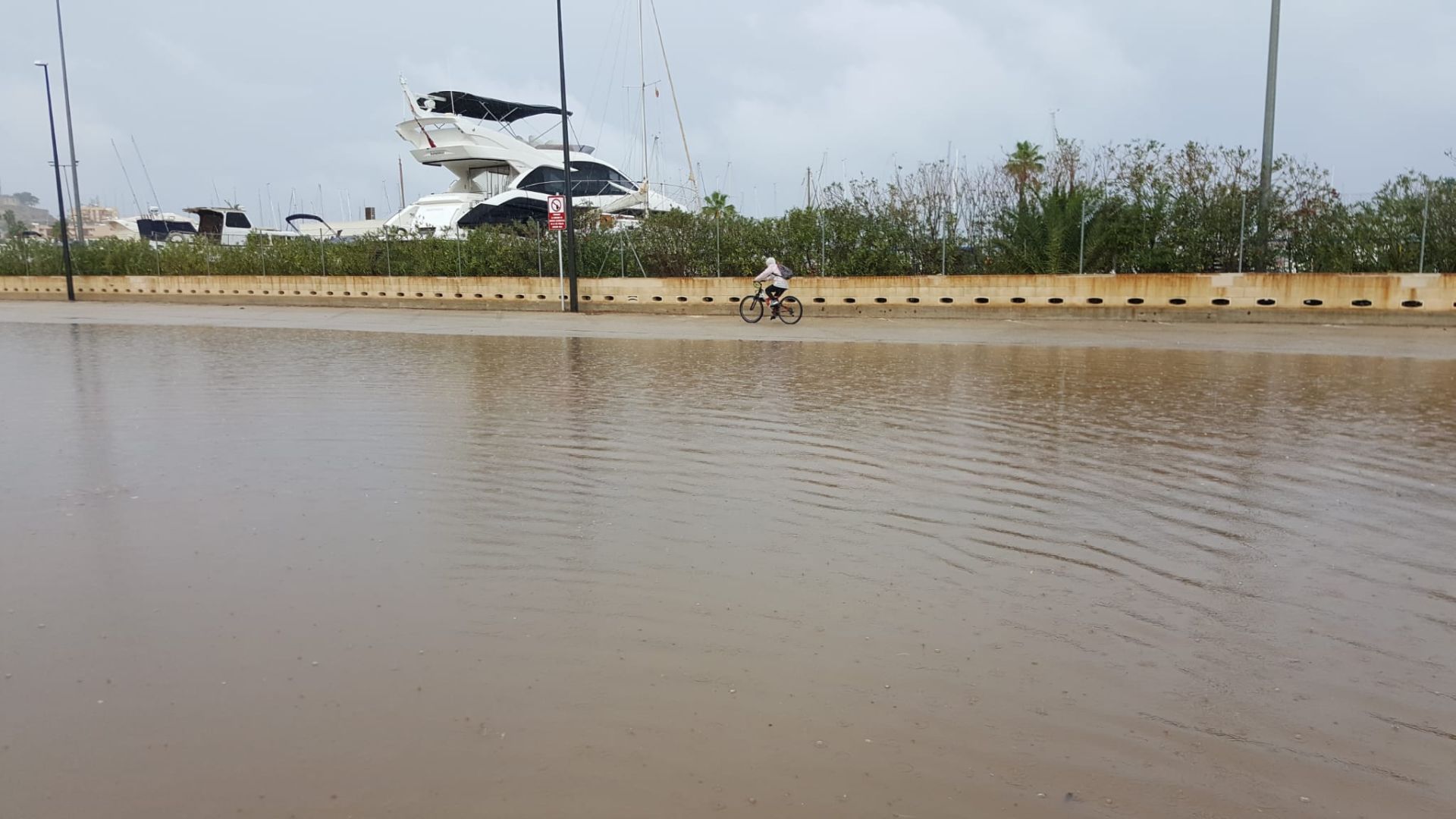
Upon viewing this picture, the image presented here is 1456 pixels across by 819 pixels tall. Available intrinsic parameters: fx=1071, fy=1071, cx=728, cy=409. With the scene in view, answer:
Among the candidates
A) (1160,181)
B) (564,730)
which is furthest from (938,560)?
(1160,181)

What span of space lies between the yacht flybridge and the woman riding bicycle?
1580 inches

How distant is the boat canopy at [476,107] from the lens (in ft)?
214

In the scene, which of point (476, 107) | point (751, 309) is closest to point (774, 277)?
point (751, 309)

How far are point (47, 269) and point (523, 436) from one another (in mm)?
48733

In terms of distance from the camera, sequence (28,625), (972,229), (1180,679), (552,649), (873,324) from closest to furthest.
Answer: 1. (1180,679)
2. (552,649)
3. (28,625)
4. (873,324)
5. (972,229)

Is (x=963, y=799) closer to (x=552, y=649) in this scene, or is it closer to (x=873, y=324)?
(x=552, y=649)

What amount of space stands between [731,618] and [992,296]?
21234mm

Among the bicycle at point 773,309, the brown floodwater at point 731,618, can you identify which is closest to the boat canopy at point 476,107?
the bicycle at point 773,309

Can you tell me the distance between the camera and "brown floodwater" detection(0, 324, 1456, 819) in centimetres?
315

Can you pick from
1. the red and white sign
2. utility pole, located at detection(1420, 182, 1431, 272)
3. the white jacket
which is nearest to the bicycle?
the white jacket

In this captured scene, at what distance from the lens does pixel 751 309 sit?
24125mm

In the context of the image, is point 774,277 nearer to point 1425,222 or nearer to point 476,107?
point 1425,222

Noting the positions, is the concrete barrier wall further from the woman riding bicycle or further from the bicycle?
the woman riding bicycle

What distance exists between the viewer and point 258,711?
357cm
